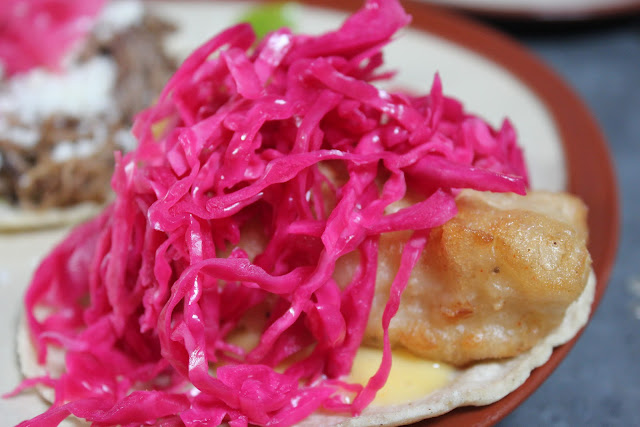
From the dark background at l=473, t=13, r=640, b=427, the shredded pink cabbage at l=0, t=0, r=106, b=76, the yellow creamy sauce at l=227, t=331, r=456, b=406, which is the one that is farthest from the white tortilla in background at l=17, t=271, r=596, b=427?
the shredded pink cabbage at l=0, t=0, r=106, b=76

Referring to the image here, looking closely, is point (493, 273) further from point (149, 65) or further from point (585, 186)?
point (149, 65)

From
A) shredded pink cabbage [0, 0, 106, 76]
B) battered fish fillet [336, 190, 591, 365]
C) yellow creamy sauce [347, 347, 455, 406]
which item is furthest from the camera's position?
shredded pink cabbage [0, 0, 106, 76]

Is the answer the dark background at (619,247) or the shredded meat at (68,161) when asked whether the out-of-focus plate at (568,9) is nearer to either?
the dark background at (619,247)

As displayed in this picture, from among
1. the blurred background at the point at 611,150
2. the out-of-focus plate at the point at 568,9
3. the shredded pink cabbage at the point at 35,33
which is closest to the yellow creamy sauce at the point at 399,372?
the blurred background at the point at 611,150

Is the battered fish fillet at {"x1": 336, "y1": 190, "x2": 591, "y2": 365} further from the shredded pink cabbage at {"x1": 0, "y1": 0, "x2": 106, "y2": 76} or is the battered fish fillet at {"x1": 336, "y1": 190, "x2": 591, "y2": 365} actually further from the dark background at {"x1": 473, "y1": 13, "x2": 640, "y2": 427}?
the shredded pink cabbage at {"x1": 0, "y1": 0, "x2": 106, "y2": 76}

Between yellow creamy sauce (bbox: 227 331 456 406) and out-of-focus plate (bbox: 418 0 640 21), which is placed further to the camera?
out-of-focus plate (bbox: 418 0 640 21)

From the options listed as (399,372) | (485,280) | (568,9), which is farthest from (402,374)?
(568,9)
